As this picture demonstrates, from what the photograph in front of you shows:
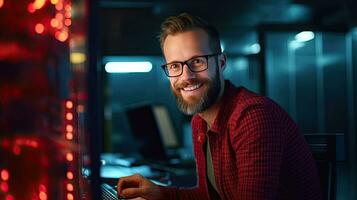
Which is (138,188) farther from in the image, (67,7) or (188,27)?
(67,7)

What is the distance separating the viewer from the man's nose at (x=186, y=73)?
1.43 meters

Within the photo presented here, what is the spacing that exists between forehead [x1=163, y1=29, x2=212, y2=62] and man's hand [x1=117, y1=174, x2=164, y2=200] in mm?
381

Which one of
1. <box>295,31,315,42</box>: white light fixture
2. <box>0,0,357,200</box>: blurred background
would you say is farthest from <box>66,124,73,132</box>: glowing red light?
<box>295,31,315,42</box>: white light fixture

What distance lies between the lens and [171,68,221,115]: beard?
1.46 m

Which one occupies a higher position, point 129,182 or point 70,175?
point 70,175

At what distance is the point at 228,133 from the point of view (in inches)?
55.2

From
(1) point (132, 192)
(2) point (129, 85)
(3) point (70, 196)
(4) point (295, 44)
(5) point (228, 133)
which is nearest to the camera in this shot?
(3) point (70, 196)

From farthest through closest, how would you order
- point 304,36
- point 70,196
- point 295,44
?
point 295,44 < point 304,36 < point 70,196

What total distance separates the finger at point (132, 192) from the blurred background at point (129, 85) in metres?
0.17

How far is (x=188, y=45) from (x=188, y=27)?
0.05m

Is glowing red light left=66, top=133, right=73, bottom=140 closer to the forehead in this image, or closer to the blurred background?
the blurred background

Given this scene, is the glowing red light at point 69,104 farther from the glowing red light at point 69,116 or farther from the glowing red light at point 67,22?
the glowing red light at point 67,22

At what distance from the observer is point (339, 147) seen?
167 cm

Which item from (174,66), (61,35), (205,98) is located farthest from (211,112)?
(61,35)
